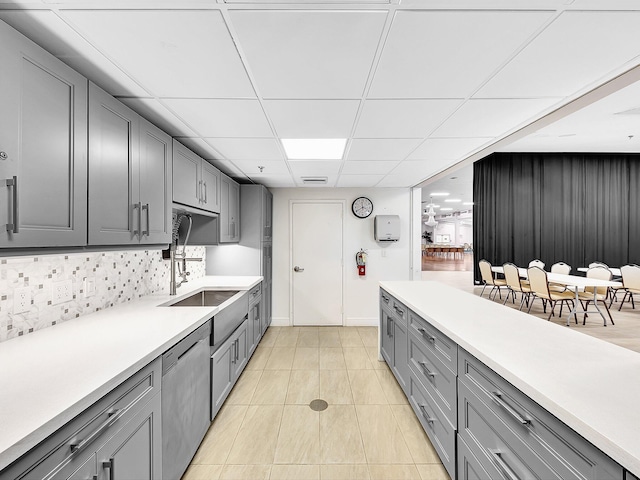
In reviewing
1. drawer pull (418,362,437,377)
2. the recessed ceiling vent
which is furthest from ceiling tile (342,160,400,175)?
drawer pull (418,362,437,377)

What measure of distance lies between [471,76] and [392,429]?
2428 mm

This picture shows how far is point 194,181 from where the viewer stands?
2.62 m

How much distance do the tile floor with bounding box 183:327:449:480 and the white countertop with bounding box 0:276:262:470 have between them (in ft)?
3.15

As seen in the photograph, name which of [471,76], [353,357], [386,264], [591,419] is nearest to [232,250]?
[353,357]

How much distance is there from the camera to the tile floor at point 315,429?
71.9 inches

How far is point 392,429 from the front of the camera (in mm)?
2205

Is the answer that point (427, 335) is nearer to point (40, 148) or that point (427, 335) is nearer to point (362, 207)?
point (40, 148)

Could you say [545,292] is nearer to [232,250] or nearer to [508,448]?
[508,448]

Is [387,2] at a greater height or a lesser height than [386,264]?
greater

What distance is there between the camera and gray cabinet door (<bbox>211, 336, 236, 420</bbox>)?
7.11 ft

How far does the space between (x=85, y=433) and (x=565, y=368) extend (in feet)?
5.84

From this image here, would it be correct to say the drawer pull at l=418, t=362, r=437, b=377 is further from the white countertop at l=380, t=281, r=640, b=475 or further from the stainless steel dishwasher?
the stainless steel dishwasher

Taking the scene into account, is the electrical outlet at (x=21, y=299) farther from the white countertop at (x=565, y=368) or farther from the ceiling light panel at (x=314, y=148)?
the white countertop at (x=565, y=368)

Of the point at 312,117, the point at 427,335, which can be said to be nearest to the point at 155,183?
the point at 312,117
